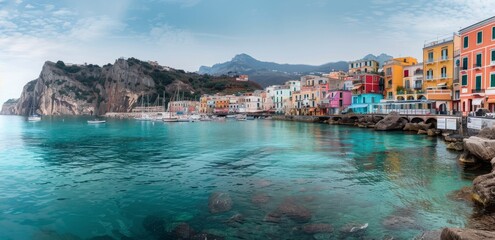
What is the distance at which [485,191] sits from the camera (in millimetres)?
13273

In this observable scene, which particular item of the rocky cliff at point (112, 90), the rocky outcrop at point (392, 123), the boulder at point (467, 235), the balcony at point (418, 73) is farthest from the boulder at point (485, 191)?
the rocky cliff at point (112, 90)

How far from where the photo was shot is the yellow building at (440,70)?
53.2 meters

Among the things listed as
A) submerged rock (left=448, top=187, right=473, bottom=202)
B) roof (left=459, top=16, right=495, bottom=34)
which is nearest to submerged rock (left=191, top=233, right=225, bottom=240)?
submerged rock (left=448, top=187, right=473, bottom=202)

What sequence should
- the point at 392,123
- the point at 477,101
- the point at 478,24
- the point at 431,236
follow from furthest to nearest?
the point at 392,123, the point at 477,101, the point at 478,24, the point at 431,236

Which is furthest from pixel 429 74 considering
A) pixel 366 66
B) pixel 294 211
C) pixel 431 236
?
pixel 431 236

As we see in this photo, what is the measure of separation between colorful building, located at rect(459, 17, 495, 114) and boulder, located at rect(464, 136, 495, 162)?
64.0 feet

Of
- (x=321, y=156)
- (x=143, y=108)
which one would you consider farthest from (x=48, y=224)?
(x=143, y=108)

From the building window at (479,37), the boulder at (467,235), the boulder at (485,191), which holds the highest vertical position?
the building window at (479,37)

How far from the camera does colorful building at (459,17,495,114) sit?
3650 centimetres

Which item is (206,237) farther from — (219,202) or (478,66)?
Answer: (478,66)

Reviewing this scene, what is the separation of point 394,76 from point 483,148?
50.6 meters

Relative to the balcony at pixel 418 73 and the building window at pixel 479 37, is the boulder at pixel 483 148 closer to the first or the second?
the building window at pixel 479 37

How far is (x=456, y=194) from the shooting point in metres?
15.3

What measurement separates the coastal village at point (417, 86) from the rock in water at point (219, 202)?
1392 inches
